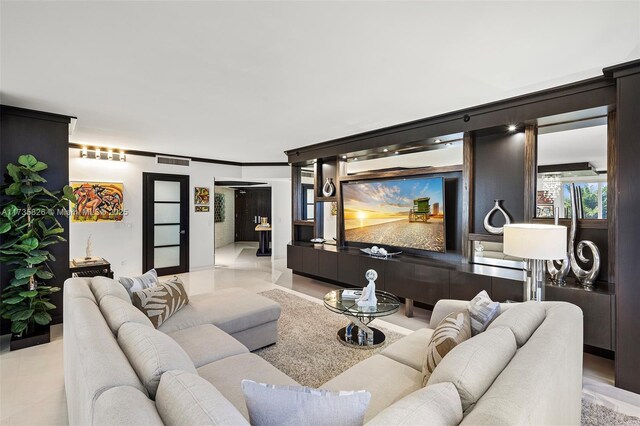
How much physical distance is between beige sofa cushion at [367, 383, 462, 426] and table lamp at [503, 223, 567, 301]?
76.2 inches

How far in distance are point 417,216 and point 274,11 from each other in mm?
3303

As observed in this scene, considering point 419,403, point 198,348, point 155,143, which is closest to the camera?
point 419,403

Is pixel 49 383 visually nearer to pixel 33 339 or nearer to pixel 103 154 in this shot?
pixel 33 339

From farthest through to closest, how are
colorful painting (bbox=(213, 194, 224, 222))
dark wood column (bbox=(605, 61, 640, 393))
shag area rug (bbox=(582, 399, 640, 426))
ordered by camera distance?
colorful painting (bbox=(213, 194, 224, 222)) < dark wood column (bbox=(605, 61, 640, 393)) < shag area rug (bbox=(582, 399, 640, 426))

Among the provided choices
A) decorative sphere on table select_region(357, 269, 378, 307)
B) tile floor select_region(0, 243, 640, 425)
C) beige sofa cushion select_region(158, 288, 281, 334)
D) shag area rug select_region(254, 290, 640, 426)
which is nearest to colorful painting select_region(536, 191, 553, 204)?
tile floor select_region(0, 243, 640, 425)

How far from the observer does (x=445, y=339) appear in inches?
61.6

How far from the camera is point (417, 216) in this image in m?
4.40

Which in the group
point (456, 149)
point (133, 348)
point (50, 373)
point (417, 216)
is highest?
point (456, 149)

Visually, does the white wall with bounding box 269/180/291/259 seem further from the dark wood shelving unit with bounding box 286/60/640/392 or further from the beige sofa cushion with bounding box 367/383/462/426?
the beige sofa cushion with bounding box 367/383/462/426

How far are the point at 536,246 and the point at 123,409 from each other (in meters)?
2.82

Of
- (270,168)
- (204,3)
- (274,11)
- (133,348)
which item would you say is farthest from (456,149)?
(270,168)

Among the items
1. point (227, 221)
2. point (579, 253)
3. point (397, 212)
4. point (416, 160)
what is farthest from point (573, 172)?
point (227, 221)

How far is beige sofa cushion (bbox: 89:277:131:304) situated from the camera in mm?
2164

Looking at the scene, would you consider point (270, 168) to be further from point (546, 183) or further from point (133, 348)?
point (133, 348)
